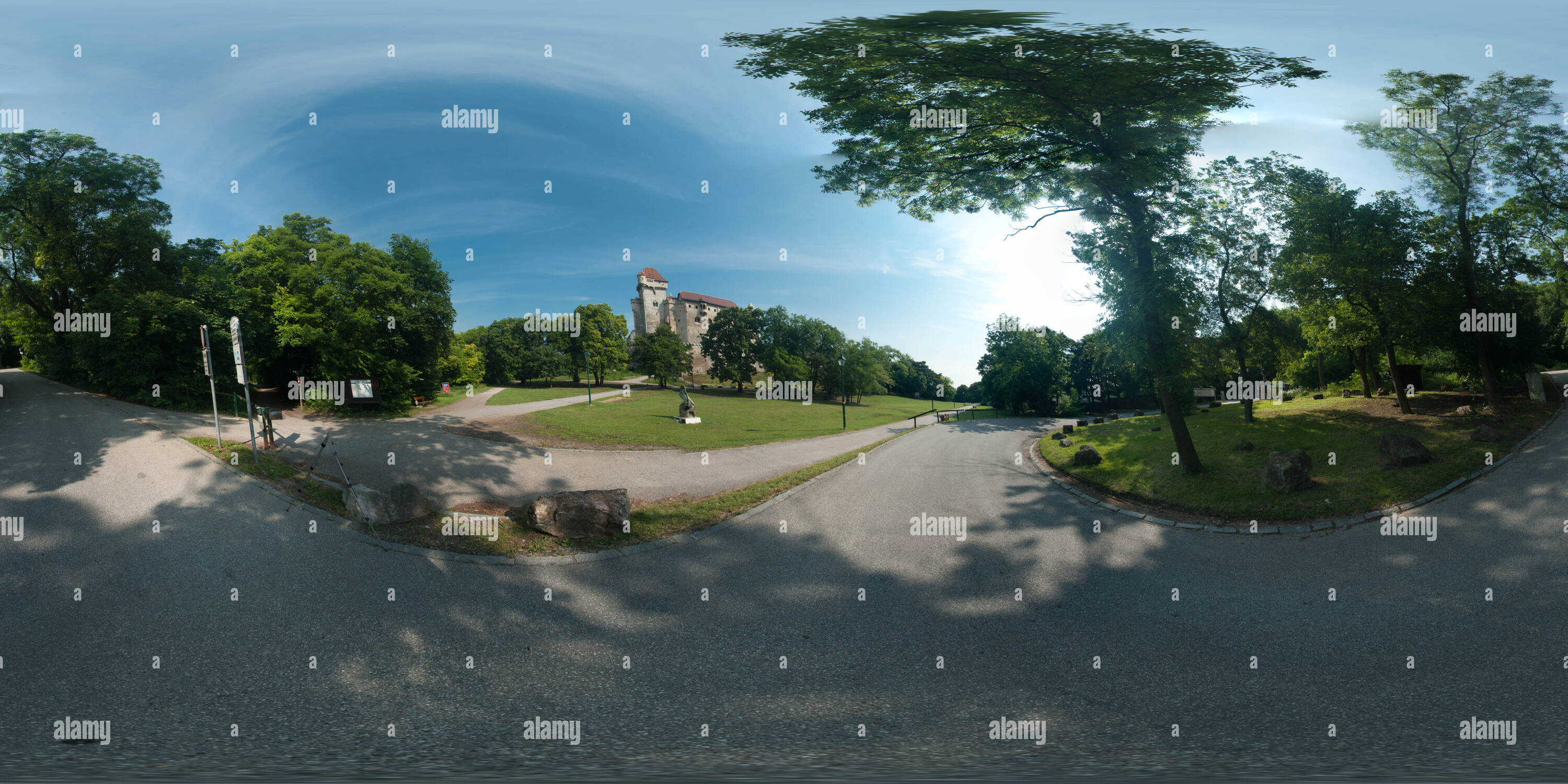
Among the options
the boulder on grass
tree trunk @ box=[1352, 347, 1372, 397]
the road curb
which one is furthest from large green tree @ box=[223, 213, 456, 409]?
tree trunk @ box=[1352, 347, 1372, 397]

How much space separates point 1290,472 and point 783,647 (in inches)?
342

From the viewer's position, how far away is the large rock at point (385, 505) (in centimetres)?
633

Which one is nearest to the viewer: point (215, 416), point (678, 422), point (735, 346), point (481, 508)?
point (481, 508)

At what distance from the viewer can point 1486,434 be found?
8.03 metres

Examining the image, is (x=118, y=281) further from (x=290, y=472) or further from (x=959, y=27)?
(x=959, y=27)

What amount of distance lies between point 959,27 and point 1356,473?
366 inches

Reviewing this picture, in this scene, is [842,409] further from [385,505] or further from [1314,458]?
[385,505]

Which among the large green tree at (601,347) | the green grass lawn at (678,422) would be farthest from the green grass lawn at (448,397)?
the large green tree at (601,347)

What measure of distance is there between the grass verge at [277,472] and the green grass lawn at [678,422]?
10.8ft

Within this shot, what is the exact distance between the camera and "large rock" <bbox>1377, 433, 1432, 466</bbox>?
7688mm

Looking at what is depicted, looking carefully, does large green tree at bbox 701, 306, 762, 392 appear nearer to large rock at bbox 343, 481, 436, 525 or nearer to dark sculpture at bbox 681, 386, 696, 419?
dark sculpture at bbox 681, 386, 696, 419

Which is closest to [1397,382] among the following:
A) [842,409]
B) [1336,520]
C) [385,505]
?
[1336,520]

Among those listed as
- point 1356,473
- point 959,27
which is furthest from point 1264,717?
point 959,27

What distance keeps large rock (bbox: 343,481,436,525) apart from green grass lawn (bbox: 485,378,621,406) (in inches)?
275
